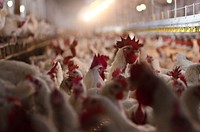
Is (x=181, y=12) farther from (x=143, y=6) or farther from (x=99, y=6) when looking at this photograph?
(x=99, y=6)

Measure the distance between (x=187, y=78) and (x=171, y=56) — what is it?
139 inches

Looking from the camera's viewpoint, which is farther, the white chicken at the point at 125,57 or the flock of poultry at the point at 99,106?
the white chicken at the point at 125,57

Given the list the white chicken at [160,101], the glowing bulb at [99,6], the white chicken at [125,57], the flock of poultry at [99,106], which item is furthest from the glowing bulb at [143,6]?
the white chicken at [160,101]

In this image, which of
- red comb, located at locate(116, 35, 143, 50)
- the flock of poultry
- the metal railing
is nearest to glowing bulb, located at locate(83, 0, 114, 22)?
the metal railing

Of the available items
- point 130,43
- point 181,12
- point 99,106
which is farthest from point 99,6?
point 99,106

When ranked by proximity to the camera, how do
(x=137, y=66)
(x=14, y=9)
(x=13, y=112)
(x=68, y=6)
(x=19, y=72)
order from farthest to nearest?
(x=68, y=6), (x=14, y=9), (x=19, y=72), (x=137, y=66), (x=13, y=112)

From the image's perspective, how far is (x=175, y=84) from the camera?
8.52 ft

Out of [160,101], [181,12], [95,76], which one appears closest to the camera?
[160,101]

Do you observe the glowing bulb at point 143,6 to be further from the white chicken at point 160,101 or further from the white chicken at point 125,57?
the white chicken at point 160,101

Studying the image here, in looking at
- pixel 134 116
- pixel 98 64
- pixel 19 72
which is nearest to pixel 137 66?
pixel 134 116

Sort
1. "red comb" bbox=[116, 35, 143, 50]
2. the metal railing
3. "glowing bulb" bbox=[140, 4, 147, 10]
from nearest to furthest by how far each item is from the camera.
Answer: "red comb" bbox=[116, 35, 143, 50]
the metal railing
"glowing bulb" bbox=[140, 4, 147, 10]

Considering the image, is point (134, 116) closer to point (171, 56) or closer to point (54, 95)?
point (54, 95)

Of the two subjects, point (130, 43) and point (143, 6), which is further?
point (143, 6)

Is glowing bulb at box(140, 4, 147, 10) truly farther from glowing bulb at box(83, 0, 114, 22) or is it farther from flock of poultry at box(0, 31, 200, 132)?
flock of poultry at box(0, 31, 200, 132)
